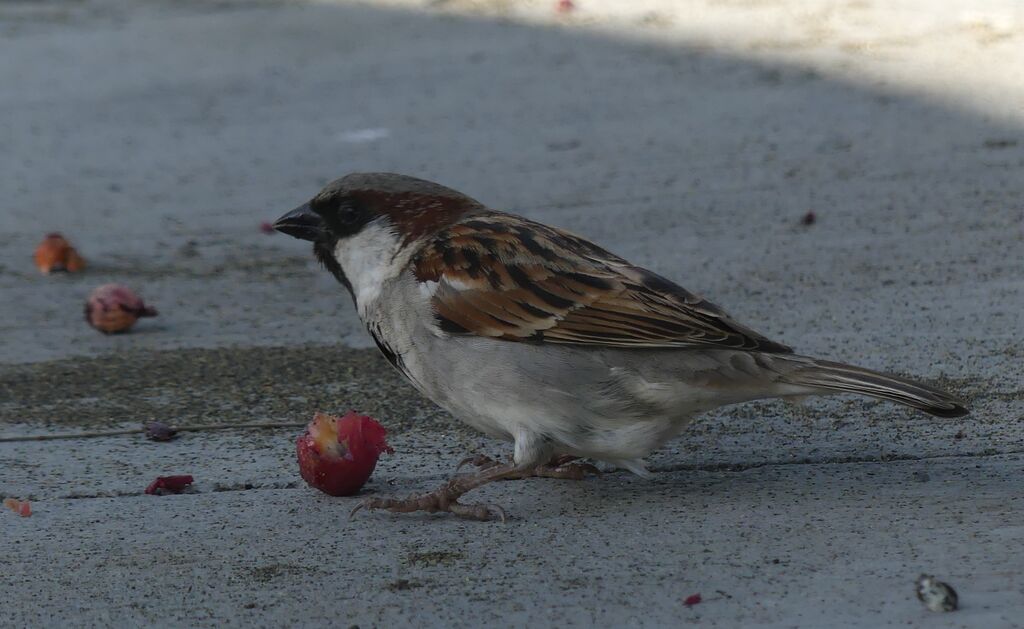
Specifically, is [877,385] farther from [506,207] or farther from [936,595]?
[506,207]

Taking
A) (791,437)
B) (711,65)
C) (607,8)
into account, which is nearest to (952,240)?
(791,437)

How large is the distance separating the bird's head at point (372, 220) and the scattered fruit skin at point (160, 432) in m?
0.71

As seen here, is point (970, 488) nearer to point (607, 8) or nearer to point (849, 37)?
point (849, 37)

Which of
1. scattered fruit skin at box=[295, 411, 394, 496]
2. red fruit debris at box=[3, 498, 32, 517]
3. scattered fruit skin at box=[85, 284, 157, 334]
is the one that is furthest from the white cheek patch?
A: scattered fruit skin at box=[85, 284, 157, 334]

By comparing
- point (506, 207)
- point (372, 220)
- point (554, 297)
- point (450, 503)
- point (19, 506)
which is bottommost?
point (19, 506)

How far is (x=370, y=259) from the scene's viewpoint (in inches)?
148

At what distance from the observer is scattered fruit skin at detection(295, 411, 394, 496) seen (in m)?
3.49

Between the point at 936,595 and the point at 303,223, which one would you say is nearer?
the point at 936,595

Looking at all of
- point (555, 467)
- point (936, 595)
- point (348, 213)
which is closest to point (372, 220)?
point (348, 213)

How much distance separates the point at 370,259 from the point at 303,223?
0.25m

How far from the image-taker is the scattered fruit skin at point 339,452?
3492mm

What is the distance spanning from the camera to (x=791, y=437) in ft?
12.6

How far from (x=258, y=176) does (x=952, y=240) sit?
3406mm

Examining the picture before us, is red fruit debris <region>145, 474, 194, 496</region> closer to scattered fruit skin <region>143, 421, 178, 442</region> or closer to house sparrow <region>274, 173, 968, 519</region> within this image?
scattered fruit skin <region>143, 421, 178, 442</region>
